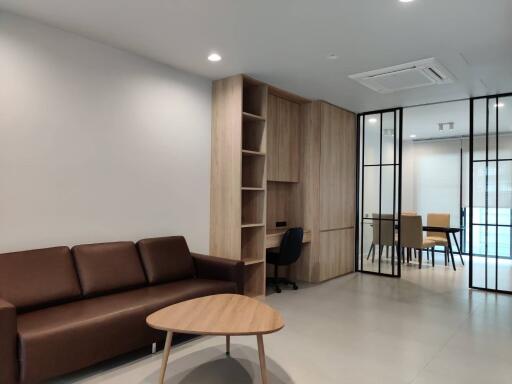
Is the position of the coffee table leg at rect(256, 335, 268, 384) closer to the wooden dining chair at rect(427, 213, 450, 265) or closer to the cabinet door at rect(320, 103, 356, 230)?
the cabinet door at rect(320, 103, 356, 230)

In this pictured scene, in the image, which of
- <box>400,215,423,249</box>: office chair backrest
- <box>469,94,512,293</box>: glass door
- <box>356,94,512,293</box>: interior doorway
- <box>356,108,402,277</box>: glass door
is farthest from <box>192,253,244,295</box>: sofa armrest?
<box>400,215,423,249</box>: office chair backrest

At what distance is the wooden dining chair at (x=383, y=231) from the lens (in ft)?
19.3

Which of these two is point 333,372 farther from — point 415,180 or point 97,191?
point 415,180

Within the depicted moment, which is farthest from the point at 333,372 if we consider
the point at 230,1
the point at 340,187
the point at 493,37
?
the point at 340,187

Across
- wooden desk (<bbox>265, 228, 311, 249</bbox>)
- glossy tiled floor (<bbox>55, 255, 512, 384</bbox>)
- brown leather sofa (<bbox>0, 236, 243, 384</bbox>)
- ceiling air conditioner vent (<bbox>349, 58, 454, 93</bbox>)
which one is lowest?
glossy tiled floor (<bbox>55, 255, 512, 384</bbox>)

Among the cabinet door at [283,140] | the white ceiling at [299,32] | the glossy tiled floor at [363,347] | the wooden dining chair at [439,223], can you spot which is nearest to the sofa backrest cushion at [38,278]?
the glossy tiled floor at [363,347]

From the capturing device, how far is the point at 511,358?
2.84 m

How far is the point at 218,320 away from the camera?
228 cm

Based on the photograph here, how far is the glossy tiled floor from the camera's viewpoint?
253 centimetres

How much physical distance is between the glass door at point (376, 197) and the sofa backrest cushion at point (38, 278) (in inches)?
182

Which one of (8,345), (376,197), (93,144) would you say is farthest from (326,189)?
(8,345)

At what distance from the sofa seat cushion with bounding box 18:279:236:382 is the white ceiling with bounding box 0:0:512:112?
89.4 inches

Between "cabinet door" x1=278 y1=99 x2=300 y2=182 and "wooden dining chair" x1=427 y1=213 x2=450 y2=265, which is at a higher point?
"cabinet door" x1=278 y1=99 x2=300 y2=182

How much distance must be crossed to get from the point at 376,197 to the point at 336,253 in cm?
123
